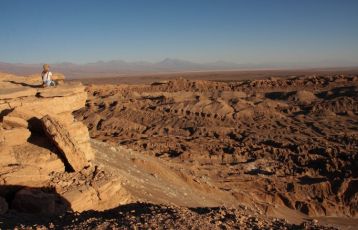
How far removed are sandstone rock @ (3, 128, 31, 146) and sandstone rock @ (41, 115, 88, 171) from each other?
1.53ft

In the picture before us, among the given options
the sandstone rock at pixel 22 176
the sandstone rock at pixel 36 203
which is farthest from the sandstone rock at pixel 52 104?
the sandstone rock at pixel 36 203

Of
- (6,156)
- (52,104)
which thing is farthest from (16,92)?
(6,156)

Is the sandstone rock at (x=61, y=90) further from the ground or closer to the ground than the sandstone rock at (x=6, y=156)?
further from the ground

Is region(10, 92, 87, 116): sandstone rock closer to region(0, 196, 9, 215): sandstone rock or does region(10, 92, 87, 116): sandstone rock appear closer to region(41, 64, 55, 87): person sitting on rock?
region(41, 64, 55, 87): person sitting on rock

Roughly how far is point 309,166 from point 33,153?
1361 cm

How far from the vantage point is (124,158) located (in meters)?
15.5

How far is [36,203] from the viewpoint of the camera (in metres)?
8.09

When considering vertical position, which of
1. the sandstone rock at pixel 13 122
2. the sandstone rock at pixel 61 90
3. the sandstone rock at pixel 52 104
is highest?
the sandstone rock at pixel 61 90

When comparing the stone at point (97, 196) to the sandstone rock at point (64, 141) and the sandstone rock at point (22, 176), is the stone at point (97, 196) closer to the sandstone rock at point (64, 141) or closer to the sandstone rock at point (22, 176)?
the sandstone rock at point (22, 176)

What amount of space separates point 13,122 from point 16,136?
15.5 inches

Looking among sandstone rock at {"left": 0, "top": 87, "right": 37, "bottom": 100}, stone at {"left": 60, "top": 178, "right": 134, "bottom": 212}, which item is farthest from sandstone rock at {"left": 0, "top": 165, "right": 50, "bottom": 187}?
sandstone rock at {"left": 0, "top": 87, "right": 37, "bottom": 100}

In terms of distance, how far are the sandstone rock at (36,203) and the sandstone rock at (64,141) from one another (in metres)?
1.59

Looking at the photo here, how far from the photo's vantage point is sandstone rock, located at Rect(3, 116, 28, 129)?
9922mm

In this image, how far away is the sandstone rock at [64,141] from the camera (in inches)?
385
